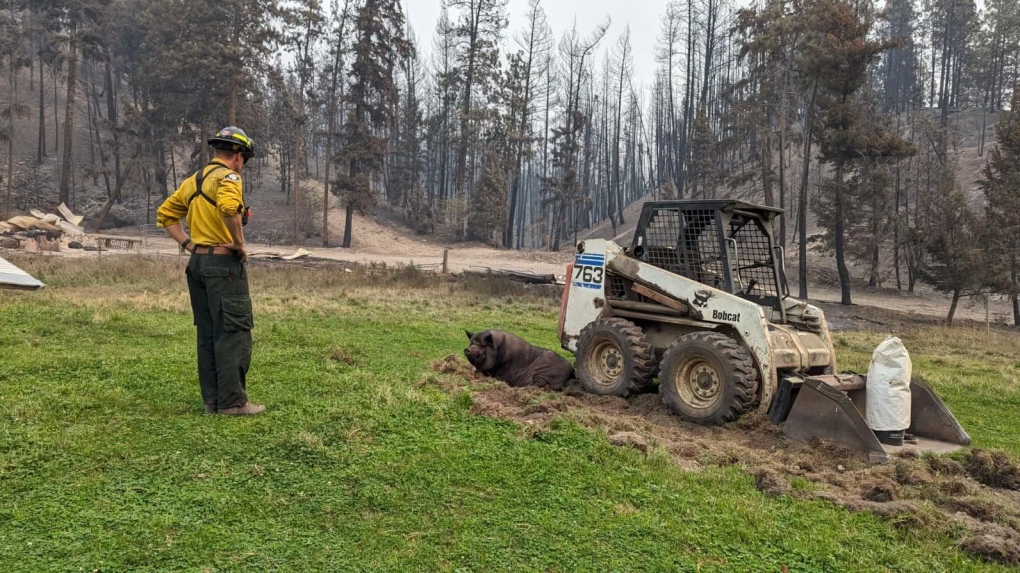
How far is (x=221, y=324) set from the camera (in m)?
4.93

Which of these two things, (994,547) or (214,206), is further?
(214,206)

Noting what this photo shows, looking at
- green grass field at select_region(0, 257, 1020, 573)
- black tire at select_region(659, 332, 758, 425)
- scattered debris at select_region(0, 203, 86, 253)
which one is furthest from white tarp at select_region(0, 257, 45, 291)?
scattered debris at select_region(0, 203, 86, 253)

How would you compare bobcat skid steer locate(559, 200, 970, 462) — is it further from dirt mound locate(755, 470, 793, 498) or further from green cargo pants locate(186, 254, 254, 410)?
green cargo pants locate(186, 254, 254, 410)

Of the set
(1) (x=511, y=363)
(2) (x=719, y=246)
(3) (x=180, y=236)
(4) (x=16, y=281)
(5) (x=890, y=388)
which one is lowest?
(1) (x=511, y=363)

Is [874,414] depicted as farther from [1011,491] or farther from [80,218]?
[80,218]

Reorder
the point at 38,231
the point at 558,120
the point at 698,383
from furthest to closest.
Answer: the point at 558,120
the point at 38,231
the point at 698,383

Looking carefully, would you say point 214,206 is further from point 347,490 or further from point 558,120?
point 558,120

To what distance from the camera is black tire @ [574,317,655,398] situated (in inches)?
279

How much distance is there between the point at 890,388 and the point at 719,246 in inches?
87.5

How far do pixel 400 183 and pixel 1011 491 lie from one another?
54.1 metres

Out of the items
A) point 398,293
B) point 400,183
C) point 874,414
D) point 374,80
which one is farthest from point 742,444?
point 400,183

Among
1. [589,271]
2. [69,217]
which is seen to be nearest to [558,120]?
[69,217]

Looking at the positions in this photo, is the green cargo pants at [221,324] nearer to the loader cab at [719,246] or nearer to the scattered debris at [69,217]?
the loader cab at [719,246]

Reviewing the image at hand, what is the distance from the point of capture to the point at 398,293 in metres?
19.2
